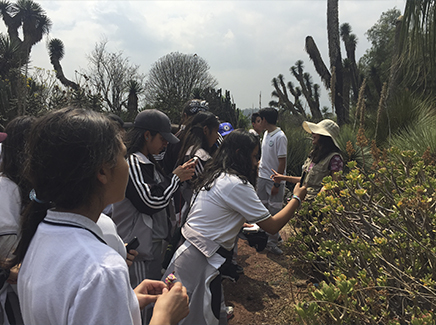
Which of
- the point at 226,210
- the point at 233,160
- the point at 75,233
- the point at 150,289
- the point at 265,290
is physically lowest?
the point at 265,290

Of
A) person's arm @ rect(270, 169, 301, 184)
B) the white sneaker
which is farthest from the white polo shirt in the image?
the white sneaker

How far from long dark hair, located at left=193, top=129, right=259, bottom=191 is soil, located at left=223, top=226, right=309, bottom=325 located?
2.82 feet

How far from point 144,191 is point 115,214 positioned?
304 millimetres

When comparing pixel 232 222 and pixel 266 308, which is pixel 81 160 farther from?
pixel 266 308

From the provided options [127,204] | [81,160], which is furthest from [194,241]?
[81,160]

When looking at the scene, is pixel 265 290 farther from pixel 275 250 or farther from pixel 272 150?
pixel 272 150

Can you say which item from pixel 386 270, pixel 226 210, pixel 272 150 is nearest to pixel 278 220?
pixel 226 210

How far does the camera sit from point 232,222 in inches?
87.3

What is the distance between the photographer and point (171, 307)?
3.63ft

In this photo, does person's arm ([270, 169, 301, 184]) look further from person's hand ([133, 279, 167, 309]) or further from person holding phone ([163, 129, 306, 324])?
person's hand ([133, 279, 167, 309])

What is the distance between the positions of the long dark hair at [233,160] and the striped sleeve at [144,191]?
26 centimetres

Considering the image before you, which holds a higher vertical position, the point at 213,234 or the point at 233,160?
the point at 233,160

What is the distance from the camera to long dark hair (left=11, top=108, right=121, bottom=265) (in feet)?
3.10

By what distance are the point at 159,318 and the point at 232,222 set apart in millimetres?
1211
